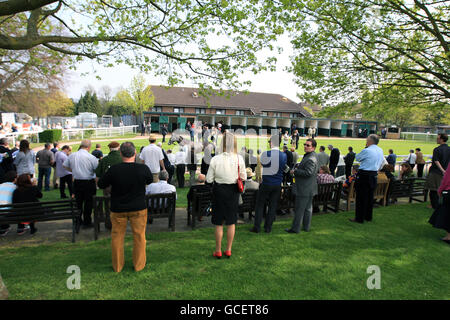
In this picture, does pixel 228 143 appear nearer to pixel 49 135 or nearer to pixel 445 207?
pixel 445 207

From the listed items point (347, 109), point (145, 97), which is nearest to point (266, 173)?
point (347, 109)

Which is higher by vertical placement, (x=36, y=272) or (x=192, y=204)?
(x=192, y=204)

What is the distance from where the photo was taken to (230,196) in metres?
3.89

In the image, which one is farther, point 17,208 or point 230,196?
point 17,208

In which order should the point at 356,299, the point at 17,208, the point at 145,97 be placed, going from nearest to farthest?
the point at 356,299, the point at 17,208, the point at 145,97

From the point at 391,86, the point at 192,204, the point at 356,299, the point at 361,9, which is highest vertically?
the point at 361,9

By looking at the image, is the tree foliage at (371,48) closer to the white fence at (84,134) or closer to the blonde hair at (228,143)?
the blonde hair at (228,143)

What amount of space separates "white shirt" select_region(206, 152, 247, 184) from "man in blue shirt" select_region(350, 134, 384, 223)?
10.4ft

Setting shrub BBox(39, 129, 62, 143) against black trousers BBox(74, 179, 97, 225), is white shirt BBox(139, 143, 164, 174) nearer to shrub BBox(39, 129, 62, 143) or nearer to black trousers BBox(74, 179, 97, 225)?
black trousers BBox(74, 179, 97, 225)

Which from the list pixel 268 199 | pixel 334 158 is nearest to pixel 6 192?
pixel 268 199

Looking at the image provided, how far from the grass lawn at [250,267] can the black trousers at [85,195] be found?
87cm

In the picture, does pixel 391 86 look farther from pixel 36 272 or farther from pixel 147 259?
pixel 36 272

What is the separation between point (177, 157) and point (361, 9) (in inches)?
311

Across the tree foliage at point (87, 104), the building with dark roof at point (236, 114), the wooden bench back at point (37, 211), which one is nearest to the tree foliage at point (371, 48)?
the wooden bench back at point (37, 211)
